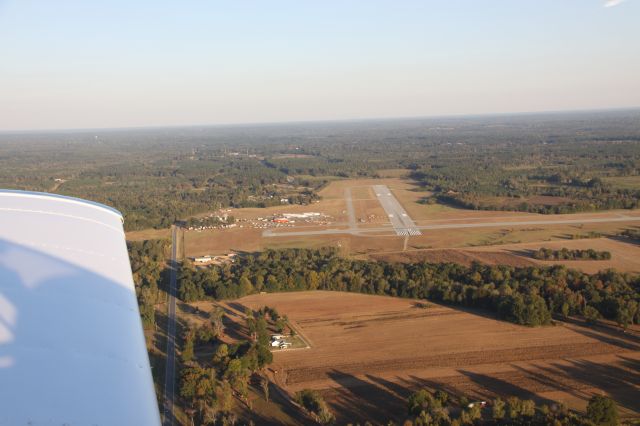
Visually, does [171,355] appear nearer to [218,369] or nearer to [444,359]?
[218,369]

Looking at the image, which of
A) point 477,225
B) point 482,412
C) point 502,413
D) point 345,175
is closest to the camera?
point 502,413

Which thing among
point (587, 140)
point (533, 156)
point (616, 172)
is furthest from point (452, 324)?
point (587, 140)

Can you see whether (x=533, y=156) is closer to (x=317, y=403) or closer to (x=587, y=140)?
(x=587, y=140)

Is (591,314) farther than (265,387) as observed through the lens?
Yes

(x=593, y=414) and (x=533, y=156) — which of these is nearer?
(x=593, y=414)

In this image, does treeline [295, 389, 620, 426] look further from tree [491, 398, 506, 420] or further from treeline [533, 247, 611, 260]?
treeline [533, 247, 611, 260]

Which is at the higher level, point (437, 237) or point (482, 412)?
point (437, 237)

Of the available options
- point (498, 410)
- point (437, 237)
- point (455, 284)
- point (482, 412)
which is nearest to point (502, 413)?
point (498, 410)

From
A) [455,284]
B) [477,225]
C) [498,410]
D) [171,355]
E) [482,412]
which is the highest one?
[477,225]
